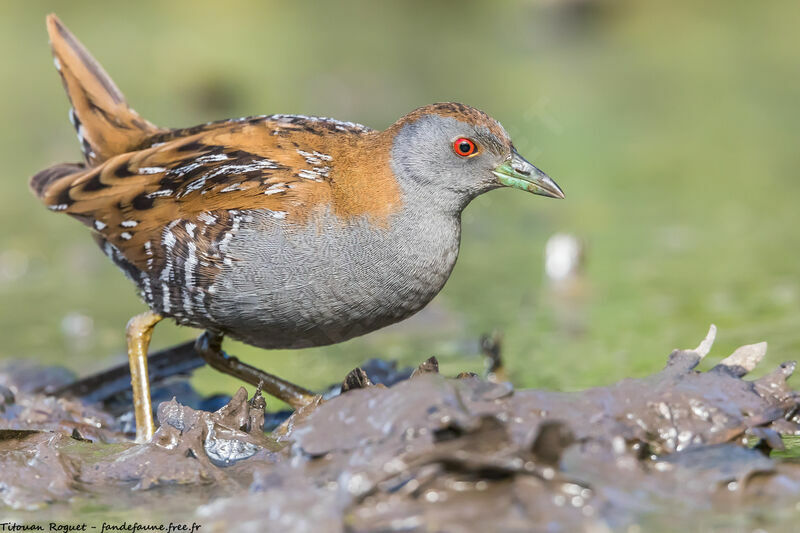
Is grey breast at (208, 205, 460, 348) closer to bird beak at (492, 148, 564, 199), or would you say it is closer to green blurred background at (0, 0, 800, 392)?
bird beak at (492, 148, 564, 199)

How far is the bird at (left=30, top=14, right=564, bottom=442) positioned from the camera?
4.82 meters

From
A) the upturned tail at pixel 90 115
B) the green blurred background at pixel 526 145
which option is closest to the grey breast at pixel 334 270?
the upturned tail at pixel 90 115

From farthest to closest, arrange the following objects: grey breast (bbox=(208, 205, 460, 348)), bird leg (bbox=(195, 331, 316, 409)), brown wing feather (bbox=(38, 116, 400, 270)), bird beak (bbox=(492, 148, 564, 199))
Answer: bird leg (bbox=(195, 331, 316, 409)), bird beak (bbox=(492, 148, 564, 199)), brown wing feather (bbox=(38, 116, 400, 270)), grey breast (bbox=(208, 205, 460, 348))

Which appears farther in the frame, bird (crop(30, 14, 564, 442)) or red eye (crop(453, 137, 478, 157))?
red eye (crop(453, 137, 478, 157))

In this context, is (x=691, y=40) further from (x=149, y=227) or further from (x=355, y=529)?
(x=355, y=529)

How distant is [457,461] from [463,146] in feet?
6.23

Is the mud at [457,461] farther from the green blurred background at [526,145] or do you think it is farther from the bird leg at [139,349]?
the green blurred background at [526,145]

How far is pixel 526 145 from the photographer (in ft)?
37.7

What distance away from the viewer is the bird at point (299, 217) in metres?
4.82

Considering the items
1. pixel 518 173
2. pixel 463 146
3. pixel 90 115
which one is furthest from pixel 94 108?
pixel 518 173

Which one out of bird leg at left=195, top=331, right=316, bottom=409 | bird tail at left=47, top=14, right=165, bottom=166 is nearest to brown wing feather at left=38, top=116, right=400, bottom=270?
bird tail at left=47, top=14, right=165, bottom=166

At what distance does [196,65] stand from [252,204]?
8790 mm

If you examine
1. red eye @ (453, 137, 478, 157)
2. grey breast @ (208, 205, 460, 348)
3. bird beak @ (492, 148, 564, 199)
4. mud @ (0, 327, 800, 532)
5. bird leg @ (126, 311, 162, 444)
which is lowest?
mud @ (0, 327, 800, 532)

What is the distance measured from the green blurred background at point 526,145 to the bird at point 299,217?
1531 mm
